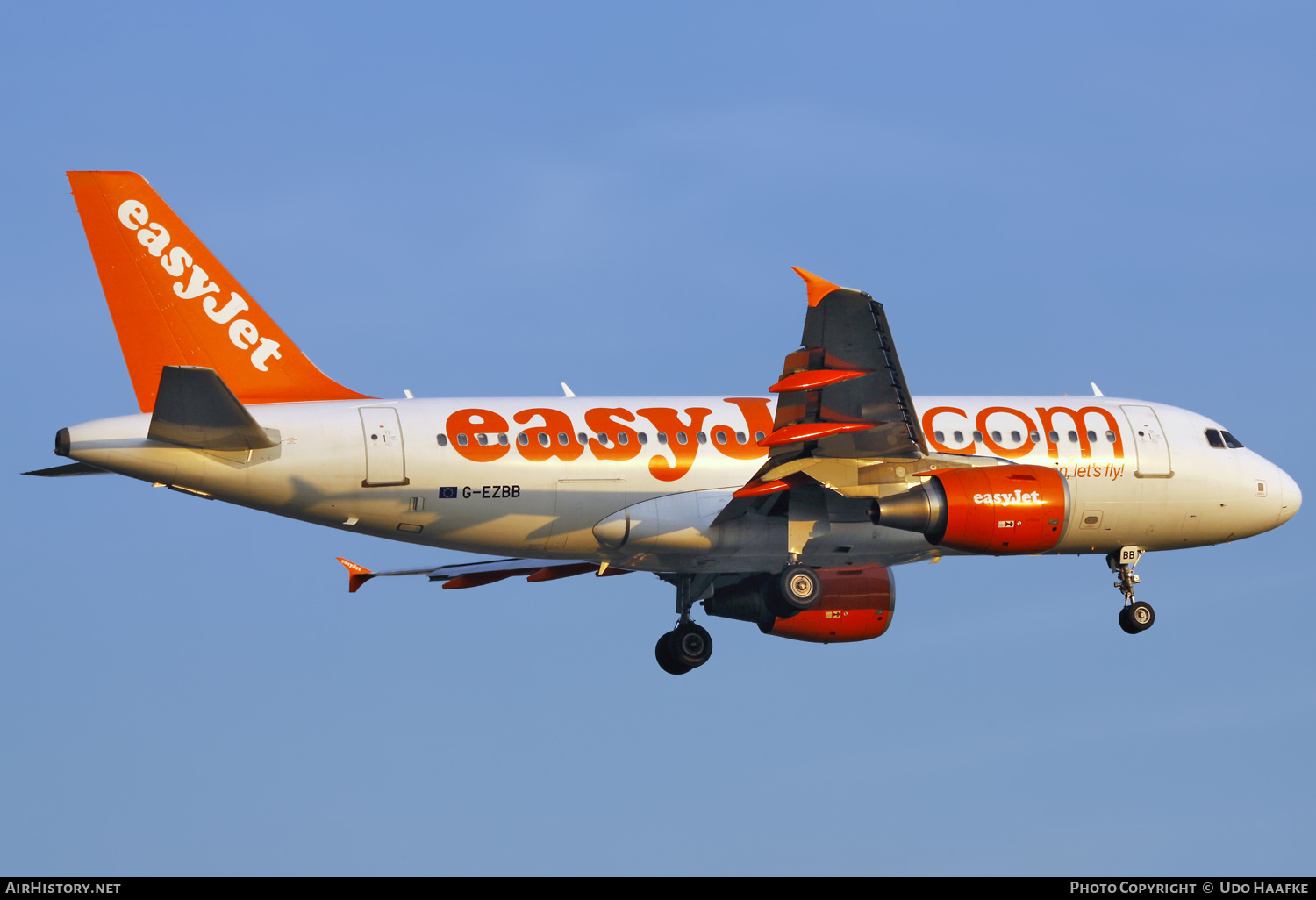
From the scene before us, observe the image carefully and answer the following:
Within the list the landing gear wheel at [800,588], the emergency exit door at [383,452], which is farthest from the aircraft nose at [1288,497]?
the emergency exit door at [383,452]

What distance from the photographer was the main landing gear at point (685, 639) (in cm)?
3459

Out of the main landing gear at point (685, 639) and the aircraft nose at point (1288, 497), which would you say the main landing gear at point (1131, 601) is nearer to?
the aircraft nose at point (1288, 497)

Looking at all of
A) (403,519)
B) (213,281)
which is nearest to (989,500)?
(403,519)

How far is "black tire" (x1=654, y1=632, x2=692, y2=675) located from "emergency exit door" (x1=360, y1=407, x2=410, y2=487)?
26.4 ft

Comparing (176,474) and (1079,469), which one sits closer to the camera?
(176,474)

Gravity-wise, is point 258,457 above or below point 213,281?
below

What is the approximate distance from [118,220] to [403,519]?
7.73 meters

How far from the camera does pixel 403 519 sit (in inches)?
1169

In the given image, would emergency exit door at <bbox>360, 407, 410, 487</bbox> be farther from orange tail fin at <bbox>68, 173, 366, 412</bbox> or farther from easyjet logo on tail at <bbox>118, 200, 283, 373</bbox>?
easyjet logo on tail at <bbox>118, 200, 283, 373</bbox>

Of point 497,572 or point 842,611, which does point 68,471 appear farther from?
point 842,611

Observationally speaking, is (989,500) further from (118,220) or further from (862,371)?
(118,220)

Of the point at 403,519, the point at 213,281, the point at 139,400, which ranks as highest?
the point at 213,281

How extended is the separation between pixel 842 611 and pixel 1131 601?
611 cm

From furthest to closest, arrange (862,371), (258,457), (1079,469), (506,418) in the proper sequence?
(1079,469) → (506,418) → (258,457) → (862,371)
